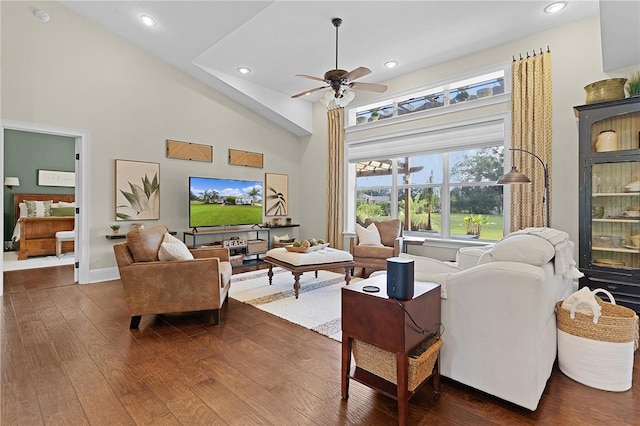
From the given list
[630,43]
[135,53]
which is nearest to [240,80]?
[135,53]

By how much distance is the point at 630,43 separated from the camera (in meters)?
3.19

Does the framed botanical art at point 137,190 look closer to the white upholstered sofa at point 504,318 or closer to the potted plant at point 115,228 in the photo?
the potted plant at point 115,228

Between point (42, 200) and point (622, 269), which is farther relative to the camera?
point (42, 200)

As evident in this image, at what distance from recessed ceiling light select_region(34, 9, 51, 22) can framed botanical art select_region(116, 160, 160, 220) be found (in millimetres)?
1975

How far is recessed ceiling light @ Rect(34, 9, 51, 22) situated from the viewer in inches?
164

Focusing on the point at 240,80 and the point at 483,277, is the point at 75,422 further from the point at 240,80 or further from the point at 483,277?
the point at 240,80

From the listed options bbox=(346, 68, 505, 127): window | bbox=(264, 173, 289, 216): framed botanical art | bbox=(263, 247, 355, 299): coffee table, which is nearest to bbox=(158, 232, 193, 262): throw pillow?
bbox=(263, 247, 355, 299): coffee table

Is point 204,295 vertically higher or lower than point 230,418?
higher

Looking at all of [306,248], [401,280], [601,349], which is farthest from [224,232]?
[601,349]

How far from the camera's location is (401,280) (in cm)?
159

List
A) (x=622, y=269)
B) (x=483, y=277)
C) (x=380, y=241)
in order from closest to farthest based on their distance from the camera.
→ 1. (x=483, y=277)
2. (x=622, y=269)
3. (x=380, y=241)

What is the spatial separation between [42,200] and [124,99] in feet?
17.3

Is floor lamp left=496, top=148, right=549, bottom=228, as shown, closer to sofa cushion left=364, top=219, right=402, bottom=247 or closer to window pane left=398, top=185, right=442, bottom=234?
window pane left=398, top=185, right=442, bottom=234

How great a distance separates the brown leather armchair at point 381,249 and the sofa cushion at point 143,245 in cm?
279
